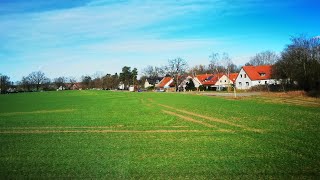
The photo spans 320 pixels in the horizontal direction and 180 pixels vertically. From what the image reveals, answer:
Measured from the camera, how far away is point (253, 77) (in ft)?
306

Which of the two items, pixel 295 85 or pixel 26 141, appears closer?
pixel 26 141

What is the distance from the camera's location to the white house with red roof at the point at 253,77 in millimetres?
92875

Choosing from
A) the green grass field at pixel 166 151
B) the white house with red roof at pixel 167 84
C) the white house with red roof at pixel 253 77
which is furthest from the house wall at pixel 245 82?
the green grass field at pixel 166 151

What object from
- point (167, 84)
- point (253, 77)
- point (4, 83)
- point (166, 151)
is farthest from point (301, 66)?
point (4, 83)

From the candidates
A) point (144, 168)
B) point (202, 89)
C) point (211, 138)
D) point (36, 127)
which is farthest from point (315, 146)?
point (202, 89)

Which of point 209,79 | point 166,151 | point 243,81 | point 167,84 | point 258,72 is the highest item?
point 258,72

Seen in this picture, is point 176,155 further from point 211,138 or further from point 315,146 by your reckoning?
point 315,146

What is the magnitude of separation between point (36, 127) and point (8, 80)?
523ft

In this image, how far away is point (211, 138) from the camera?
15836 mm

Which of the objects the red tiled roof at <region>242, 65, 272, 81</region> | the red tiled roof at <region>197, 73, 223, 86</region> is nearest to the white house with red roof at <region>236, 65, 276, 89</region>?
the red tiled roof at <region>242, 65, 272, 81</region>

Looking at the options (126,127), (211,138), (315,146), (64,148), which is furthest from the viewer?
(126,127)

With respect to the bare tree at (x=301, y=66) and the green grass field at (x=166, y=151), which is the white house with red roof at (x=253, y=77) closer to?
the bare tree at (x=301, y=66)

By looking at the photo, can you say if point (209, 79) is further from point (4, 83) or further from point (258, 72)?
point (4, 83)

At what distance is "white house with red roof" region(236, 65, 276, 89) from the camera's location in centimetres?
9288
